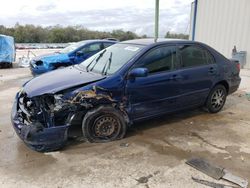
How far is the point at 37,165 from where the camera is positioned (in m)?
3.77

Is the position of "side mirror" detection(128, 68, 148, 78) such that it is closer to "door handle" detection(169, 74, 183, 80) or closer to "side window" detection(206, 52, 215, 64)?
"door handle" detection(169, 74, 183, 80)

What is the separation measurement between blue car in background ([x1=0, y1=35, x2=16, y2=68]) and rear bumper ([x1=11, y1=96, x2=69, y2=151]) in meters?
10.9

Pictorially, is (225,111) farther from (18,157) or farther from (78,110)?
(18,157)

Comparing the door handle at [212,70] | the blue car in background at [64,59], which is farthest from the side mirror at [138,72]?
the blue car in background at [64,59]

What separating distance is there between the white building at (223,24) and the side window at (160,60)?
362 inches

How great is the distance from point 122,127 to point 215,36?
11.5m

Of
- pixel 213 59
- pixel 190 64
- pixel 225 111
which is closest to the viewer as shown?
pixel 190 64

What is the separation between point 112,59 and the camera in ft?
16.3

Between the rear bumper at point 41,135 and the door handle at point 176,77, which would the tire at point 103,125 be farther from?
the door handle at point 176,77

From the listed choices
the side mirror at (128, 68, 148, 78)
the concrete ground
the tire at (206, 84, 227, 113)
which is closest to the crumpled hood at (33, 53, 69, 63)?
the concrete ground

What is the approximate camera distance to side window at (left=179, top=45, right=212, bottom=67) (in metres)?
5.25

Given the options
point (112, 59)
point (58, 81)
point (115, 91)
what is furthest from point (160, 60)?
point (58, 81)

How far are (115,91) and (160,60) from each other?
107 cm

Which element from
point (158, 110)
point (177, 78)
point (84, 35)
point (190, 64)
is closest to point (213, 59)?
point (190, 64)
